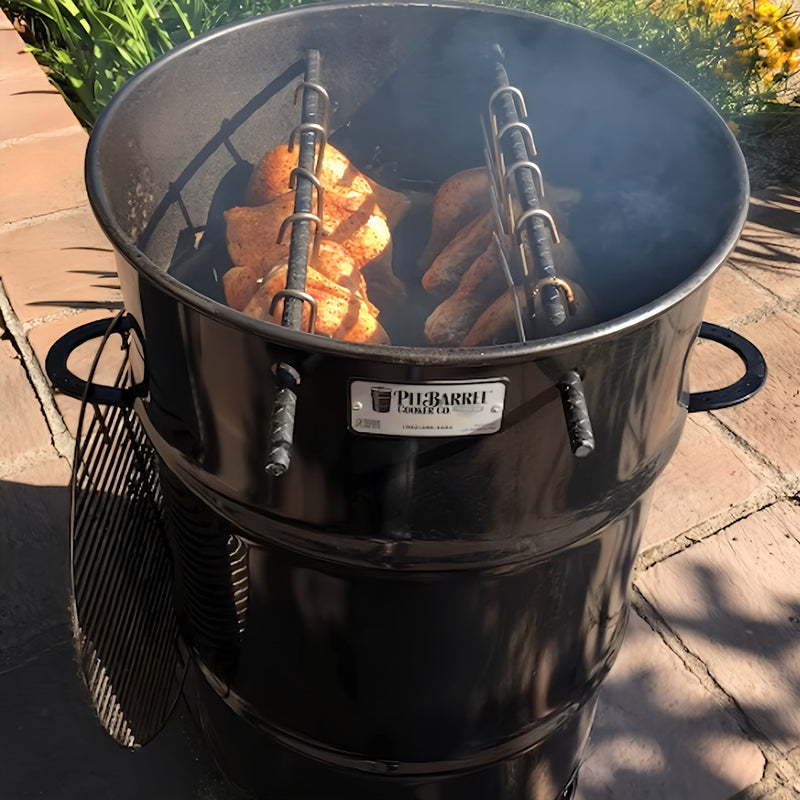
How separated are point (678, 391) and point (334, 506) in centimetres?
51

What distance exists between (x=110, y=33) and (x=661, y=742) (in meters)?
3.21

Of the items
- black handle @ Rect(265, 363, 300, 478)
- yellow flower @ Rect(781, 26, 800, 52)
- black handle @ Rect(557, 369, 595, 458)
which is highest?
black handle @ Rect(265, 363, 300, 478)

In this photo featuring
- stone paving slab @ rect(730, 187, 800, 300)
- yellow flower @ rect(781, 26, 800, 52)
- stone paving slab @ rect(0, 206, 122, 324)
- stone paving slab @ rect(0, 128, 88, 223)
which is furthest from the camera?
yellow flower @ rect(781, 26, 800, 52)

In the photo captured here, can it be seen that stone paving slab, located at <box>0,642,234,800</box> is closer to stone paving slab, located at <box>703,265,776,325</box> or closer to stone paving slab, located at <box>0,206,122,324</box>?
stone paving slab, located at <box>0,206,122,324</box>

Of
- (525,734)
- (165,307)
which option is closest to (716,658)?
(525,734)

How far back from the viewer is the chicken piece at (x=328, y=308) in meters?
1.21

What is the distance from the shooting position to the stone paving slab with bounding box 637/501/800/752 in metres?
2.02

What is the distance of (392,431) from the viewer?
3.11 feet

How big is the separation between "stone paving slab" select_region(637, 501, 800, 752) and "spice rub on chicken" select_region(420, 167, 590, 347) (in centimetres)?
119

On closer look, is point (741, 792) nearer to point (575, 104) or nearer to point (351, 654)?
point (351, 654)

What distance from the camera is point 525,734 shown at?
4.85 ft

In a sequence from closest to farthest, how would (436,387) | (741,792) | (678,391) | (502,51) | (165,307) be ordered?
(436,387)
(165,307)
(678,391)
(502,51)
(741,792)

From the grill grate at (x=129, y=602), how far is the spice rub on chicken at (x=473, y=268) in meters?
0.61

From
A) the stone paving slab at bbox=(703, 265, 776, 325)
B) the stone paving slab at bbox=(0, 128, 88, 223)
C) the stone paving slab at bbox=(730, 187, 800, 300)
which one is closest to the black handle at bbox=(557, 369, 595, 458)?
the stone paving slab at bbox=(703, 265, 776, 325)
